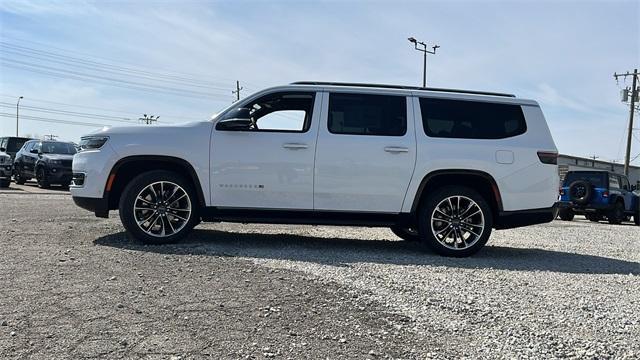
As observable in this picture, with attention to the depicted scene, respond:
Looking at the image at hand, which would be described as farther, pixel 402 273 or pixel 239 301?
pixel 402 273

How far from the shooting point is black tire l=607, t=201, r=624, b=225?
1842cm

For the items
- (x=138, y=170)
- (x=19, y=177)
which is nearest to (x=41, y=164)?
(x=19, y=177)

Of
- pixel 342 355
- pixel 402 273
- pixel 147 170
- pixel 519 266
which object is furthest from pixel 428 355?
pixel 147 170

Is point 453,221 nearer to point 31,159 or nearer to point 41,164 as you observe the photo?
point 41,164

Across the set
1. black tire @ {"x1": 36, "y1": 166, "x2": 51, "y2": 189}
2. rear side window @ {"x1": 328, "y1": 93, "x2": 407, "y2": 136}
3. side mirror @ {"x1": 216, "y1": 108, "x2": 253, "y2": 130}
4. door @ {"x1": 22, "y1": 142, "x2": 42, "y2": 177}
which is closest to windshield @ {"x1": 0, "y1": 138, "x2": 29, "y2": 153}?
door @ {"x1": 22, "y1": 142, "x2": 42, "y2": 177}

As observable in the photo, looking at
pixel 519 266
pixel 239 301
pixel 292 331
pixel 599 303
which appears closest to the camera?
pixel 292 331

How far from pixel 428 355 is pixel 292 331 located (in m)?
0.90

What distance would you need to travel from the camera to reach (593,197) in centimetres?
1828

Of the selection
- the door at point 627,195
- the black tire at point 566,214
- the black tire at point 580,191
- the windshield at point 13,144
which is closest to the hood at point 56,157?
the windshield at point 13,144

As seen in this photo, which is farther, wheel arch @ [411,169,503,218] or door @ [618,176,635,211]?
door @ [618,176,635,211]

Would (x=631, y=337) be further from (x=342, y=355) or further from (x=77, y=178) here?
(x=77, y=178)

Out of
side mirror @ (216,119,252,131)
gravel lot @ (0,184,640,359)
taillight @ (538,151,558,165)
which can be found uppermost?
side mirror @ (216,119,252,131)

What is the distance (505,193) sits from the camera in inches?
265

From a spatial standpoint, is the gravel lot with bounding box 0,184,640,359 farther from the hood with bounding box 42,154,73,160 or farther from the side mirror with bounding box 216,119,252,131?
the hood with bounding box 42,154,73,160
